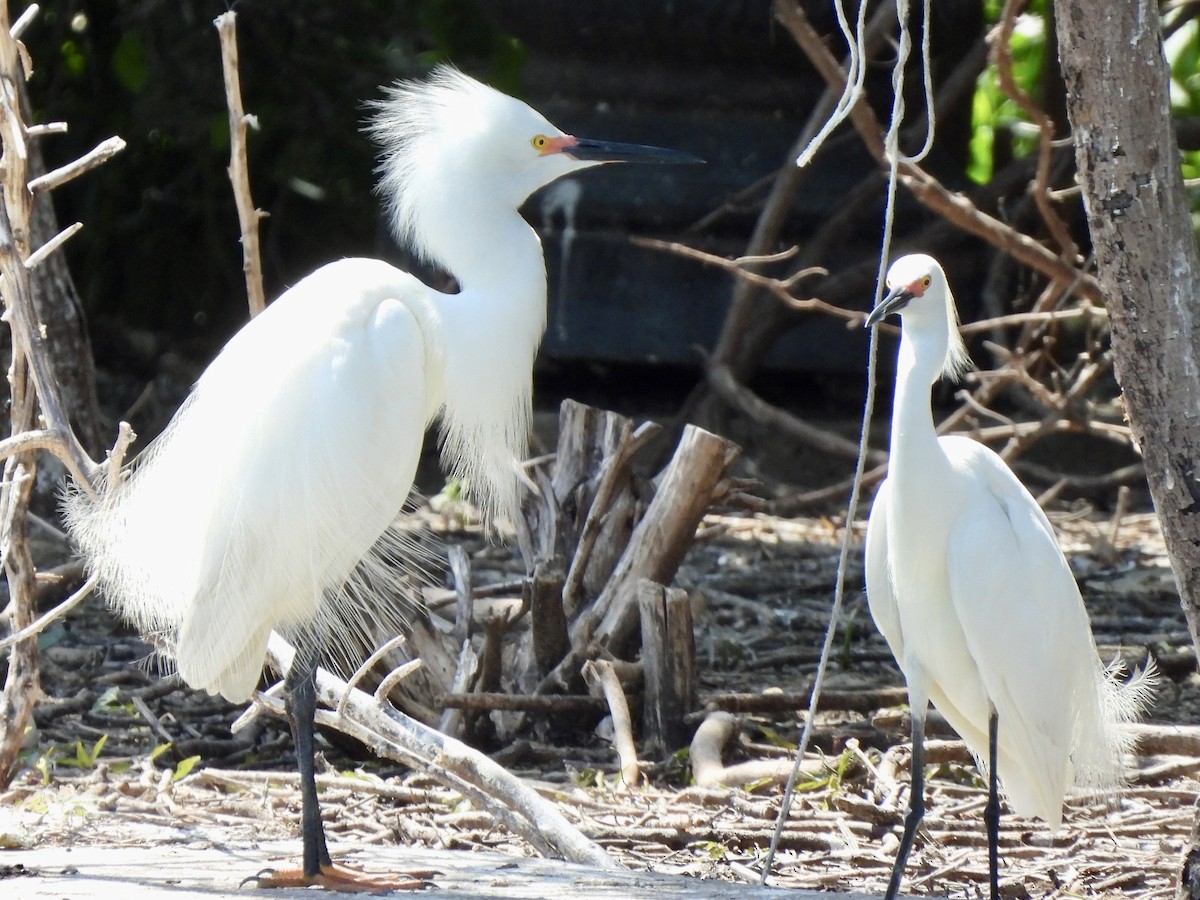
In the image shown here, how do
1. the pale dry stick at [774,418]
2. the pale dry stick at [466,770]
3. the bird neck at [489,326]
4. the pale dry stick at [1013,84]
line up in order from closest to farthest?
the pale dry stick at [466,770] → the bird neck at [489,326] → the pale dry stick at [1013,84] → the pale dry stick at [774,418]

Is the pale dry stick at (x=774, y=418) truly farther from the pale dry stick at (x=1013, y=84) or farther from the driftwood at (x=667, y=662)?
the driftwood at (x=667, y=662)

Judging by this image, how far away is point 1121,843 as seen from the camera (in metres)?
3.02

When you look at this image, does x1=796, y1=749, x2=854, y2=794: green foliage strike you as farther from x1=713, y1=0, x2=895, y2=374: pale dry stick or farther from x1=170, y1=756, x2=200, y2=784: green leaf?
x1=713, y1=0, x2=895, y2=374: pale dry stick

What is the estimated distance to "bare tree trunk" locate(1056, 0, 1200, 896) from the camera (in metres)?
2.15

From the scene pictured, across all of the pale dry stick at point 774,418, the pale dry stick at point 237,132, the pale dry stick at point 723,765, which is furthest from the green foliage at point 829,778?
the pale dry stick at point 774,418

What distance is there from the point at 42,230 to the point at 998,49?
9.58 feet

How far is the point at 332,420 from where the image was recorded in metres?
2.73

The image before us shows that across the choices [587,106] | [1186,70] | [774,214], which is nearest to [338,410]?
[774,214]

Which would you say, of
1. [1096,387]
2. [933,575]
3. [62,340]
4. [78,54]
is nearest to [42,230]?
[62,340]

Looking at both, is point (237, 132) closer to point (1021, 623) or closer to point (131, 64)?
point (1021, 623)

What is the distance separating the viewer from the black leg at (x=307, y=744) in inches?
102

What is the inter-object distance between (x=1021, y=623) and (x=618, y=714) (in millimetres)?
1127

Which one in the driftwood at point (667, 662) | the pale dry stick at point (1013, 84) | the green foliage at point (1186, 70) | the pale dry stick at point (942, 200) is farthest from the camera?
the green foliage at point (1186, 70)

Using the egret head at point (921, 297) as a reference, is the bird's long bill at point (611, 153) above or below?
above
